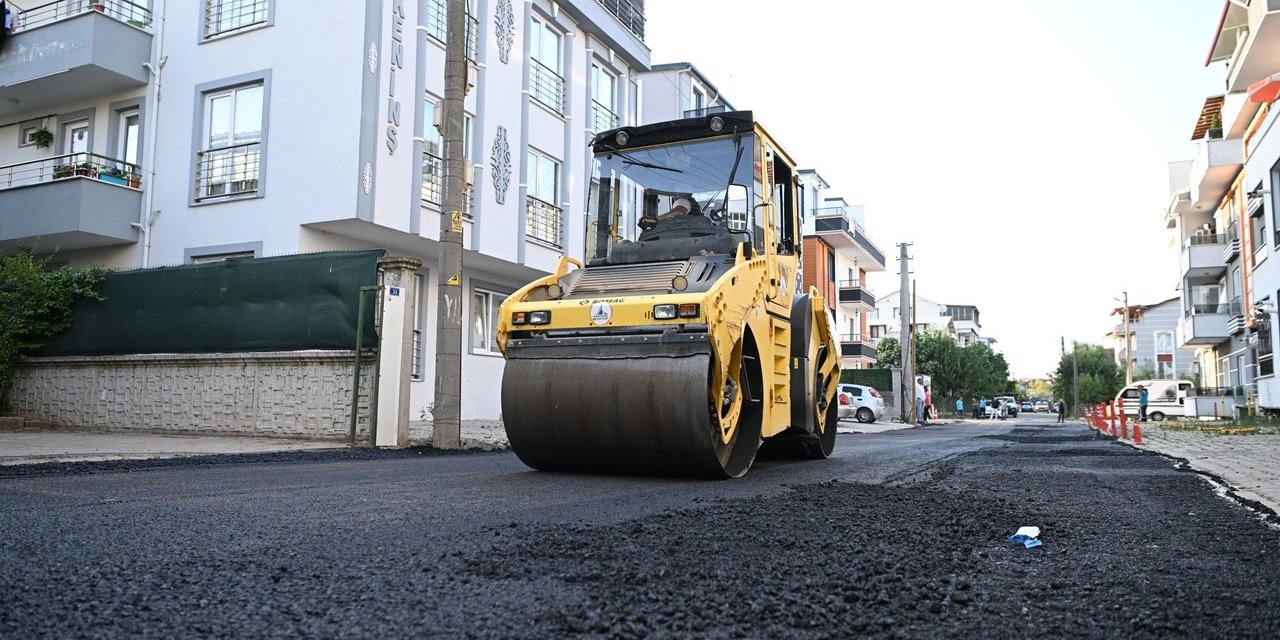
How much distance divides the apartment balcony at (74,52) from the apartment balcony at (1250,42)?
2548cm

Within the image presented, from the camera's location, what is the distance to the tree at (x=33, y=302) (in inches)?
535

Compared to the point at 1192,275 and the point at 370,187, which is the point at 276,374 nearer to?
the point at 370,187

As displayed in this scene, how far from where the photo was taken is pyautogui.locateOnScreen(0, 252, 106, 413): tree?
13586 millimetres

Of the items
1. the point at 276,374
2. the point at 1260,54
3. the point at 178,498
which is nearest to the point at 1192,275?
the point at 1260,54

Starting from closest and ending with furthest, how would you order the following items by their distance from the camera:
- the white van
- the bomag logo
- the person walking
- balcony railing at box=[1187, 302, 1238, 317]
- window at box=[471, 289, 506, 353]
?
the bomag logo → window at box=[471, 289, 506, 353] → balcony railing at box=[1187, 302, 1238, 317] → the person walking → the white van

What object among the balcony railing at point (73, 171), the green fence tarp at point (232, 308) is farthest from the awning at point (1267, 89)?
the balcony railing at point (73, 171)

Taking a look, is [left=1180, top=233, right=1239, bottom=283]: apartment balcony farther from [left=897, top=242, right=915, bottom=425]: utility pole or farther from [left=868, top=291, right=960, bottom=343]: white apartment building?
[left=868, top=291, right=960, bottom=343]: white apartment building

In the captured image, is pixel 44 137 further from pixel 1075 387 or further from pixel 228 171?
pixel 1075 387

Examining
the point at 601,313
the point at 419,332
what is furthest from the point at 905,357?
the point at 601,313

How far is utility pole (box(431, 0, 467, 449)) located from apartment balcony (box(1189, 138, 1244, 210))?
93.9ft

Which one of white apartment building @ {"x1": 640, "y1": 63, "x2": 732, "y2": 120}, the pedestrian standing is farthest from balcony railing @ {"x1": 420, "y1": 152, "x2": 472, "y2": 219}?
the pedestrian standing

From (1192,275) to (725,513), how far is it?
41.8m

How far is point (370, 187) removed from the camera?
15.0 metres

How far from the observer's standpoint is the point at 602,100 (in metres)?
23.0
